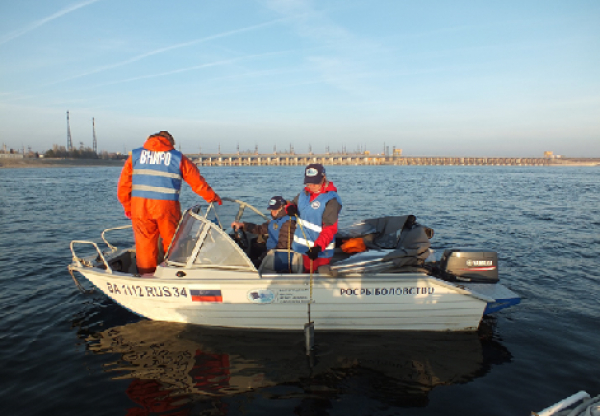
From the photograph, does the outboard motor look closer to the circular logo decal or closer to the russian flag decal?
the circular logo decal

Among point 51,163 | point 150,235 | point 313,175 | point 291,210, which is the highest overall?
point 51,163

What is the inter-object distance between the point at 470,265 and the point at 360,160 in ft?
562

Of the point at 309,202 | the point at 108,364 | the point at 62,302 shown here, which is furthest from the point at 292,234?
the point at 62,302

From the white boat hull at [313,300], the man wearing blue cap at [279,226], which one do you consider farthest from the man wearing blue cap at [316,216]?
the white boat hull at [313,300]

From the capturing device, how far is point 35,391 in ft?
13.4

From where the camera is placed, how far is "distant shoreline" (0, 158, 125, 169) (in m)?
75.0

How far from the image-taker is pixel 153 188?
16.8 ft

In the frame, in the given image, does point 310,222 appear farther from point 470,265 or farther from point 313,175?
point 470,265

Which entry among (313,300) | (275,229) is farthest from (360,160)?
(313,300)

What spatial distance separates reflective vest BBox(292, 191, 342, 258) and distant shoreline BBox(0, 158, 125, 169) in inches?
3496

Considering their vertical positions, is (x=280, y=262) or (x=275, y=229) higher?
(x=275, y=229)

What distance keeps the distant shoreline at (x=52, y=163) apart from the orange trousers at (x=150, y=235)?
87.2 metres

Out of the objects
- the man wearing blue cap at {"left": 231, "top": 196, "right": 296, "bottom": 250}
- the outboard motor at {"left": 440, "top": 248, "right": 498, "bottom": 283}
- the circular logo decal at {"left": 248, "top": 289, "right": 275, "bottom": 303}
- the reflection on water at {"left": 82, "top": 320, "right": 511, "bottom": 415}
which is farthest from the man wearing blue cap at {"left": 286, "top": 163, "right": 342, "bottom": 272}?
the outboard motor at {"left": 440, "top": 248, "right": 498, "bottom": 283}

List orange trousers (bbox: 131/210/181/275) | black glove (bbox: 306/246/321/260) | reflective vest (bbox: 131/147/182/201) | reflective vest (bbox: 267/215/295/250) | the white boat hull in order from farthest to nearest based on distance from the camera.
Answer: reflective vest (bbox: 267/215/295/250), orange trousers (bbox: 131/210/181/275), reflective vest (bbox: 131/147/182/201), the white boat hull, black glove (bbox: 306/246/321/260)
